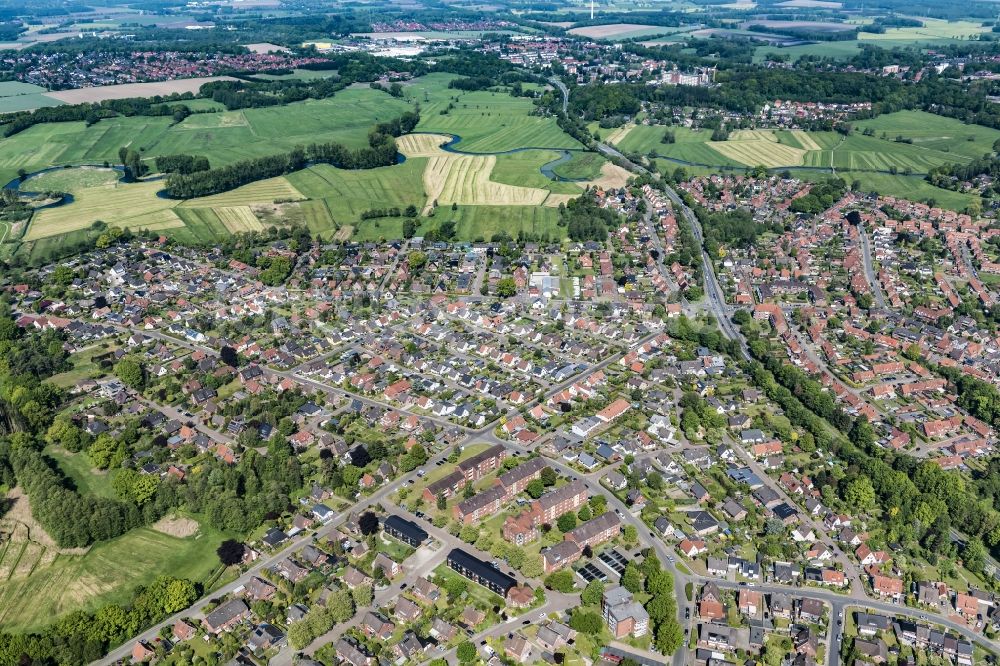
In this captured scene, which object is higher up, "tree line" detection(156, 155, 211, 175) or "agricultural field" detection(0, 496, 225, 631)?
"tree line" detection(156, 155, 211, 175)

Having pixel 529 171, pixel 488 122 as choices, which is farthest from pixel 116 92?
pixel 529 171

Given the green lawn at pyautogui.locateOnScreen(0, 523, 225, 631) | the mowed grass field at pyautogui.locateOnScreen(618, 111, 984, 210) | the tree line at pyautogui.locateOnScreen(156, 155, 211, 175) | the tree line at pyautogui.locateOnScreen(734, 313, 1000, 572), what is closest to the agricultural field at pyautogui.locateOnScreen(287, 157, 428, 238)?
the tree line at pyautogui.locateOnScreen(156, 155, 211, 175)

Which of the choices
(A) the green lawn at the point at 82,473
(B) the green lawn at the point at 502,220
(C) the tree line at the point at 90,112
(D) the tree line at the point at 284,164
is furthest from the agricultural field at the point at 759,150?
(A) the green lawn at the point at 82,473

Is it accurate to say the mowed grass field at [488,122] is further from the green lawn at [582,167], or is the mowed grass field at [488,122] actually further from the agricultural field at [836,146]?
the agricultural field at [836,146]

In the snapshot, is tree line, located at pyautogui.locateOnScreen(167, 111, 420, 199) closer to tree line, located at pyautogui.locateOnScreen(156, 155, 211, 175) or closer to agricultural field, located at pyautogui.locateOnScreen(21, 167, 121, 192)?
tree line, located at pyautogui.locateOnScreen(156, 155, 211, 175)

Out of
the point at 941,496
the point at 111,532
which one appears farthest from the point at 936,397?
the point at 111,532

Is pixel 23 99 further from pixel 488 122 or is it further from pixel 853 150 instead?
pixel 853 150
